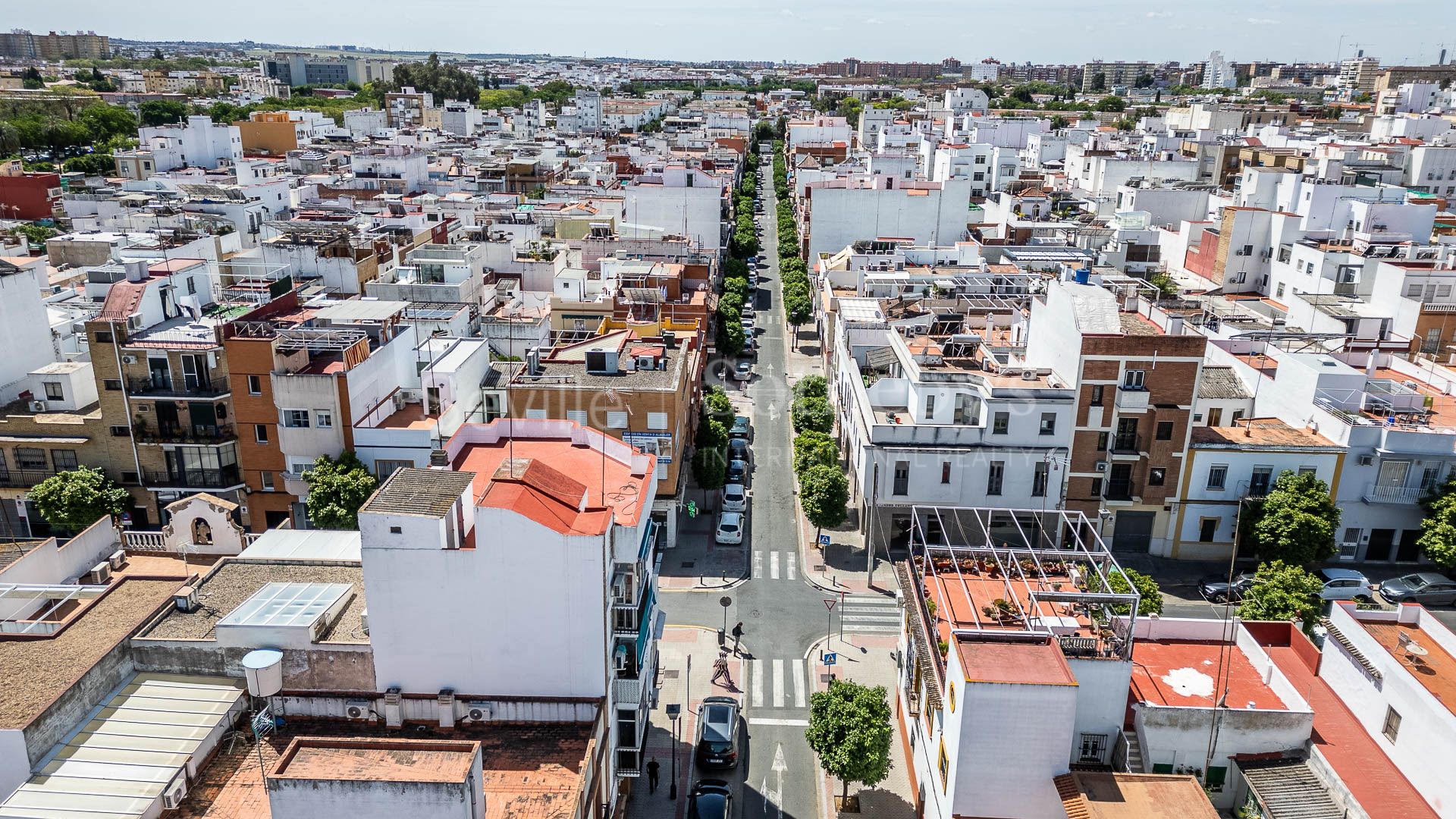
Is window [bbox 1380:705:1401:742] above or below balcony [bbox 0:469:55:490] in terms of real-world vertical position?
above

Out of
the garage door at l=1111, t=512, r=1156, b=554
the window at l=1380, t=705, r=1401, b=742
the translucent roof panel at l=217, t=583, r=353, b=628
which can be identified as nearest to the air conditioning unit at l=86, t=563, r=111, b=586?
the translucent roof panel at l=217, t=583, r=353, b=628

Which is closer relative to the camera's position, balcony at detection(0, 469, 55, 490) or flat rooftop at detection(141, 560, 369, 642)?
flat rooftop at detection(141, 560, 369, 642)

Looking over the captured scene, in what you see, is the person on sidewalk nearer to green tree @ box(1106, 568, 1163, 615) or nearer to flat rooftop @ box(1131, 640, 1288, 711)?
green tree @ box(1106, 568, 1163, 615)

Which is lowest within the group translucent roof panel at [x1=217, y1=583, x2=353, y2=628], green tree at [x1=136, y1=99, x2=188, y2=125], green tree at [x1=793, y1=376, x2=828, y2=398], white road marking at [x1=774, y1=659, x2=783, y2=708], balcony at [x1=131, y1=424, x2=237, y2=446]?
white road marking at [x1=774, y1=659, x2=783, y2=708]

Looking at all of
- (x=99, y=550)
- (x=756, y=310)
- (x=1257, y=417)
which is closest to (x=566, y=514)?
(x=99, y=550)

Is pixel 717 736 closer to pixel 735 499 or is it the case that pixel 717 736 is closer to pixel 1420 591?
pixel 735 499

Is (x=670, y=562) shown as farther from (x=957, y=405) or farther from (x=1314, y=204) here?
(x=1314, y=204)

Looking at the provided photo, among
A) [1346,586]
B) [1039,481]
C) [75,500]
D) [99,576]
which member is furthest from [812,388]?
[99,576]
